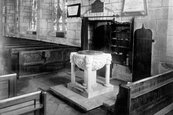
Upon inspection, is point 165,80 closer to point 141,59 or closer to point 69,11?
point 141,59

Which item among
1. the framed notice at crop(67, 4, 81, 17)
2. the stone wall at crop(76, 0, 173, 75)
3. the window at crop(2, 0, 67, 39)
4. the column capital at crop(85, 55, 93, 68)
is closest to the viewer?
the column capital at crop(85, 55, 93, 68)

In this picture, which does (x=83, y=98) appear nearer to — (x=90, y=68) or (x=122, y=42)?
(x=90, y=68)

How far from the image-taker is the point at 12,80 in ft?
8.33

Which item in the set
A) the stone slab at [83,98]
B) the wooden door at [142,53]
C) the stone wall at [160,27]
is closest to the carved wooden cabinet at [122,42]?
A: the wooden door at [142,53]

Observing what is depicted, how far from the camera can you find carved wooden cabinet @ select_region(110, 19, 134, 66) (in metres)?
4.21

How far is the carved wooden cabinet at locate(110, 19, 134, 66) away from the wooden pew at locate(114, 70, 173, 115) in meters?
1.47

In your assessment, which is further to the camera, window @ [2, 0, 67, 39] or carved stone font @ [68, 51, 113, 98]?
window @ [2, 0, 67, 39]

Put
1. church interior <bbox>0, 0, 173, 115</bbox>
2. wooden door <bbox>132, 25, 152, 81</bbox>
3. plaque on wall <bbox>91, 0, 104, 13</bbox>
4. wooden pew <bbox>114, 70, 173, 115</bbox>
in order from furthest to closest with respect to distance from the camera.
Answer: plaque on wall <bbox>91, 0, 104, 13</bbox>
wooden door <bbox>132, 25, 152, 81</bbox>
church interior <bbox>0, 0, 173, 115</bbox>
wooden pew <bbox>114, 70, 173, 115</bbox>

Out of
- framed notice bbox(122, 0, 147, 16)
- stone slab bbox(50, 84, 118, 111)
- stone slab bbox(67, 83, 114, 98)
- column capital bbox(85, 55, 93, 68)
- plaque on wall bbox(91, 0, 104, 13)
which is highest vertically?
plaque on wall bbox(91, 0, 104, 13)

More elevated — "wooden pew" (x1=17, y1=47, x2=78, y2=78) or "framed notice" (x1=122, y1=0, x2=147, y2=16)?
"framed notice" (x1=122, y1=0, x2=147, y2=16)

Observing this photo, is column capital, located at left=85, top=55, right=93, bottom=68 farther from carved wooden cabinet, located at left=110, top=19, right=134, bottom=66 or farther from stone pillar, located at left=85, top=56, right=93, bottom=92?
carved wooden cabinet, located at left=110, top=19, right=134, bottom=66

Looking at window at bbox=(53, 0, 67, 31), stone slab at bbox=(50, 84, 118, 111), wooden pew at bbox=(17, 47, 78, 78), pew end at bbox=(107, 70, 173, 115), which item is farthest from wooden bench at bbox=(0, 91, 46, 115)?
window at bbox=(53, 0, 67, 31)

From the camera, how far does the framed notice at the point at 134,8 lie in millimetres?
3889

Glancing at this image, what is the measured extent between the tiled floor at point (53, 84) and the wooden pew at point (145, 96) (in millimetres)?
710
